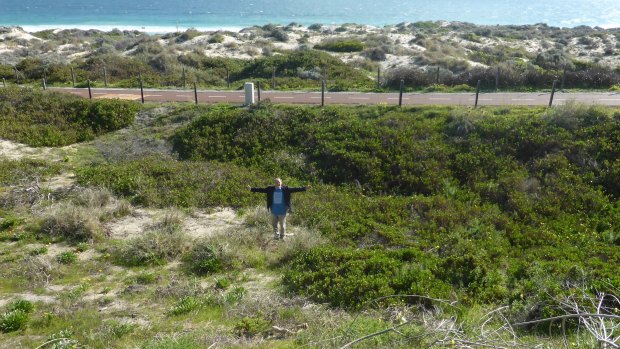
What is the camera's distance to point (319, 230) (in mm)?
12109

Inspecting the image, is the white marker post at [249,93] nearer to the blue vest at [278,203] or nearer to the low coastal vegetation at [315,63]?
the low coastal vegetation at [315,63]

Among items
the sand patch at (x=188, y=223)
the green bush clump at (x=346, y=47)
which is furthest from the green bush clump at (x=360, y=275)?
the green bush clump at (x=346, y=47)

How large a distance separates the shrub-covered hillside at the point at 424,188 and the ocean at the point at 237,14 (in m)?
84.1

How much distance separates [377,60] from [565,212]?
26797 millimetres

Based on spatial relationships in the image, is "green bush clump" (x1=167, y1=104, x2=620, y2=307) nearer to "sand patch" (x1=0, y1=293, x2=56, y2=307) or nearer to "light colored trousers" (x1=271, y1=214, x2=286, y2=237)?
"light colored trousers" (x1=271, y1=214, x2=286, y2=237)

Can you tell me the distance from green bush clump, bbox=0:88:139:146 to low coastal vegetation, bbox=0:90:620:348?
0.18 m

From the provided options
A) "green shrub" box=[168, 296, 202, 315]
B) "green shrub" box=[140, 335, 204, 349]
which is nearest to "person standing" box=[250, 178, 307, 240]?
"green shrub" box=[168, 296, 202, 315]

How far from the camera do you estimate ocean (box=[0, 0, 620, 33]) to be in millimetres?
103000

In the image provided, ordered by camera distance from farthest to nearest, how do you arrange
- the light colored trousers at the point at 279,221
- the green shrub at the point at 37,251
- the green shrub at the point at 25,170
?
the green shrub at the point at 25,170, the light colored trousers at the point at 279,221, the green shrub at the point at 37,251

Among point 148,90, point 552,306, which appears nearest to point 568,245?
point 552,306

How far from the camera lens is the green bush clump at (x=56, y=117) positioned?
63.2ft

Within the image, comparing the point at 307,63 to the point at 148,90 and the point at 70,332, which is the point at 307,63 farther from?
the point at 70,332

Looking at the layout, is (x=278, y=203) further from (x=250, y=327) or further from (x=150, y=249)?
(x=250, y=327)

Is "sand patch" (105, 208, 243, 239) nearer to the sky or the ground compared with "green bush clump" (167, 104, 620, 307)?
nearer to the ground
